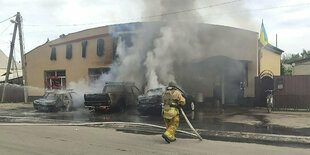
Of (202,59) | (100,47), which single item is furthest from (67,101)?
(202,59)

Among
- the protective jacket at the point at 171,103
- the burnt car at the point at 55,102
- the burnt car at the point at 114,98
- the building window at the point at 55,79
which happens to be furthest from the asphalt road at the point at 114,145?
the building window at the point at 55,79

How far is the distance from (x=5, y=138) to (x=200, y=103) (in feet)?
39.8

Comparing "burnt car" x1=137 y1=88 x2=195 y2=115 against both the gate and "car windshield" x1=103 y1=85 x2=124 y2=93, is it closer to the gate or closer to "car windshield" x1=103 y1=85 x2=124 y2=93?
"car windshield" x1=103 y1=85 x2=124 y2=93

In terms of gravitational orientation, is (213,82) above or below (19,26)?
below

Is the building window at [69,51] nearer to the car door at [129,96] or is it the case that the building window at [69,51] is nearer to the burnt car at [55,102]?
the burnt car at [55,102]

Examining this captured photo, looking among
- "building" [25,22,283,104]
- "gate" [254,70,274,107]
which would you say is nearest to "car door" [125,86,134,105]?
"building" [25,22,283,104]

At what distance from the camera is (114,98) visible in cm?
1475

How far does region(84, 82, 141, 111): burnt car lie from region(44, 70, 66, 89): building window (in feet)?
32.4

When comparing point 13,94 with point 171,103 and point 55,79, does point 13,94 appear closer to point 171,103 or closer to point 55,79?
point 55,79

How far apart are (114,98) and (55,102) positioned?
159 inches

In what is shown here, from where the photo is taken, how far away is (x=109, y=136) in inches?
320

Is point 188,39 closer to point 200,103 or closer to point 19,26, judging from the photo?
point 200,103

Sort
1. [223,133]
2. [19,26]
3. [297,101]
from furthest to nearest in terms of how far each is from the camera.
A: 1. [19,26]
2. [297,101]
3. [223,133]

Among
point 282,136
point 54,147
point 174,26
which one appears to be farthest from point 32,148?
point 174,26
